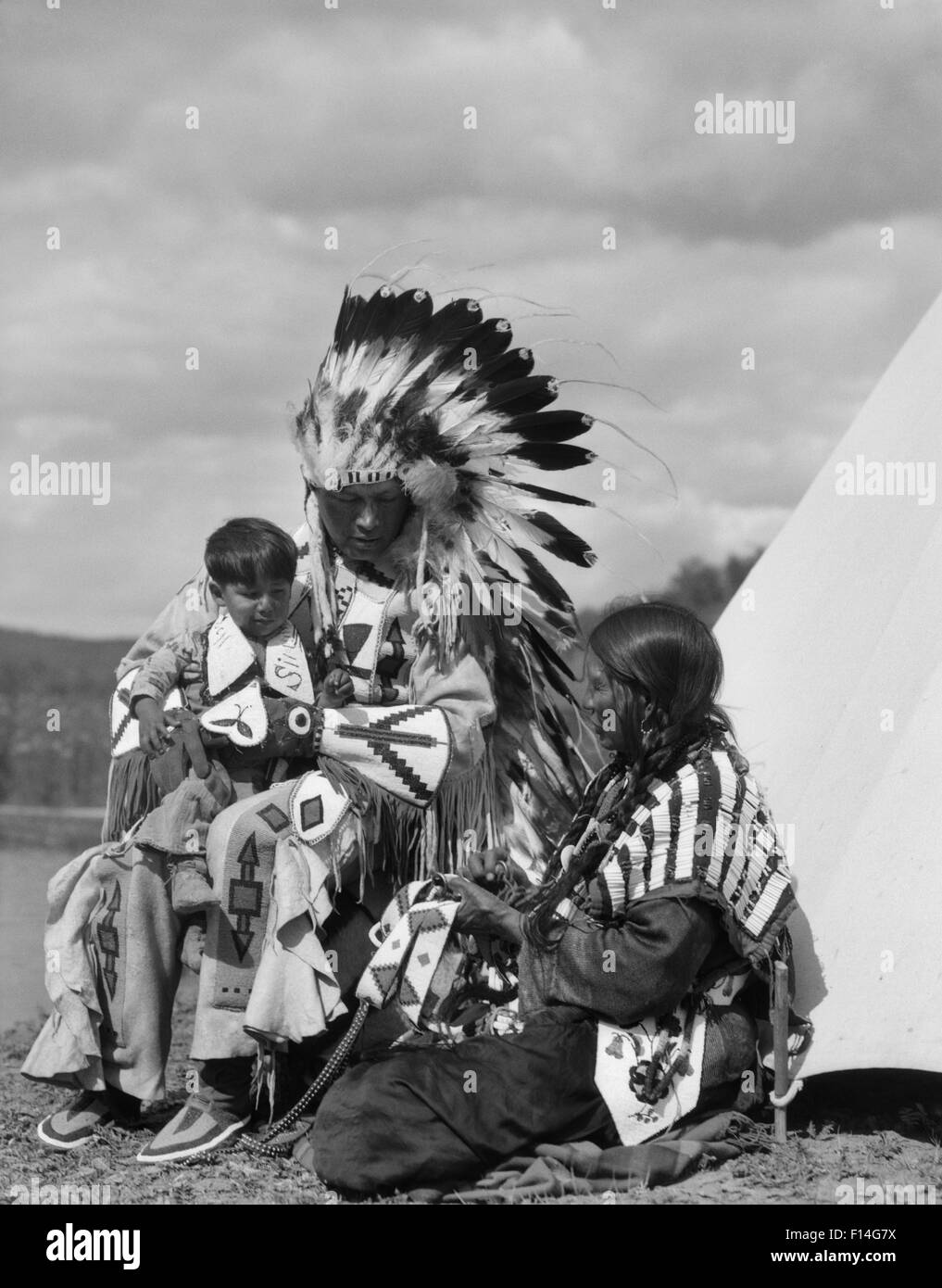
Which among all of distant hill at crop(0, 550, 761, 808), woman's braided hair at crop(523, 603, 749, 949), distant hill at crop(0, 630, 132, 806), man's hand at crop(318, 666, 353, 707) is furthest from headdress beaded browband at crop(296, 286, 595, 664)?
distant hill at crop(0, 630, 132, 806)

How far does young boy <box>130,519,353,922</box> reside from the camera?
3289mm

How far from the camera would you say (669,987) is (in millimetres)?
2846

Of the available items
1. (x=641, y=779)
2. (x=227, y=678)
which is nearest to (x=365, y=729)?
(x=227, y=678)

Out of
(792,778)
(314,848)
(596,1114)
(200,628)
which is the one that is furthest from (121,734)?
(792,778)

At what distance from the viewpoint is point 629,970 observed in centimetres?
283

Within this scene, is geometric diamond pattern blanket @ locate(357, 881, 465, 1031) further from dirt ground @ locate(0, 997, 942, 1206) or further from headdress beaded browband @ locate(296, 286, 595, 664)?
headdress beaded browband @ locate(296, 286, 595, 664)

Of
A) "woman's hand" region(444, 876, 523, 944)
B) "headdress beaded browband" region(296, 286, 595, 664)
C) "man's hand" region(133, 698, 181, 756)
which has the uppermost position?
"headdress beaded browband" region(296, 286, 595, 664)

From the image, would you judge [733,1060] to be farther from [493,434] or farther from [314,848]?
[493,434]

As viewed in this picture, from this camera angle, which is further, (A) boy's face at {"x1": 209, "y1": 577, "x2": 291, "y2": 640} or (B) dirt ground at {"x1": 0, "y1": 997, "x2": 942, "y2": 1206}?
(A) boy's face at {"x1": 209, "y1": 577, "x2": 291, "y2": 640}

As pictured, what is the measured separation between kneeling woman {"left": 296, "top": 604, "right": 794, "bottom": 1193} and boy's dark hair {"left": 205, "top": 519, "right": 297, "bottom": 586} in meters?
0.81

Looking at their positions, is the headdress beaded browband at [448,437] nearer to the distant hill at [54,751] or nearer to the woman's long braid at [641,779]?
the woman's long braid at [641,779]

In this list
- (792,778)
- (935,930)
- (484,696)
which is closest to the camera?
(935,930)

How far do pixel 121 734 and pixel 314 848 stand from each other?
61 centimetres

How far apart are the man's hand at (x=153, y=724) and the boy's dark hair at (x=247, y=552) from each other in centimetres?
34
